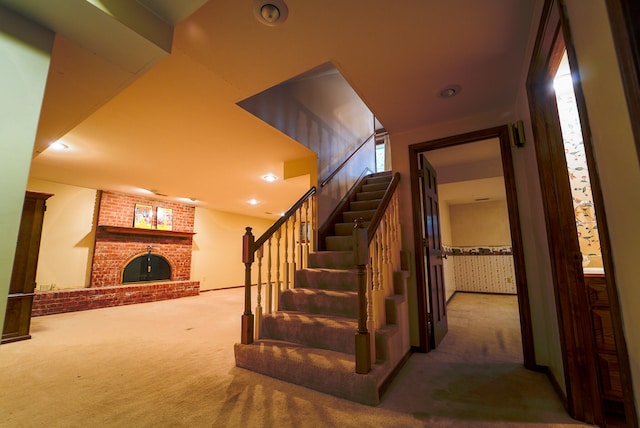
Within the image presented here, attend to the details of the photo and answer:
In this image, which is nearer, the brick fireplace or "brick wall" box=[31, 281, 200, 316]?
"brick wall" box=[31, 281, 200, 316]

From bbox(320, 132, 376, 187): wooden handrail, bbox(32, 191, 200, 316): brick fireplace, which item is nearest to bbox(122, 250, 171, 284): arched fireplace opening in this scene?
bbox(32, 191, 200, 316): brick fireplace

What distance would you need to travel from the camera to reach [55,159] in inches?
148

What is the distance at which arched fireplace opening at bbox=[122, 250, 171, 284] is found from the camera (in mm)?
5852

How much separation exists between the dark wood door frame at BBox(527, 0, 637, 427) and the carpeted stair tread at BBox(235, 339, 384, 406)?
107cm

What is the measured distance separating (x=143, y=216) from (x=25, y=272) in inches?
119

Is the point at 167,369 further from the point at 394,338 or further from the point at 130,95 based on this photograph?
the point at 130,95

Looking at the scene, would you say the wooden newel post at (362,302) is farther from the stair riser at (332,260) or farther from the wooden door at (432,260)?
the wooden door at (432,260)

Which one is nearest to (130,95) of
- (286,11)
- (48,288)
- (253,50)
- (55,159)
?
(253,50)

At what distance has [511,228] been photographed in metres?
2.37

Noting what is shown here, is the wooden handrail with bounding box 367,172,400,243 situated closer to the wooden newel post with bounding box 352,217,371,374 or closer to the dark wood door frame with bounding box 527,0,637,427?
the wooden newel post with bounding box 352,217,371,374

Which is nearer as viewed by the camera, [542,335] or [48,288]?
[542,335]

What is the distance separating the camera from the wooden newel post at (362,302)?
5.76 ft

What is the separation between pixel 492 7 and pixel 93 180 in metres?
5.97

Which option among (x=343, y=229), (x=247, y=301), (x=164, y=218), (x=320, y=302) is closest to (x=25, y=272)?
(x=247, y=301)
